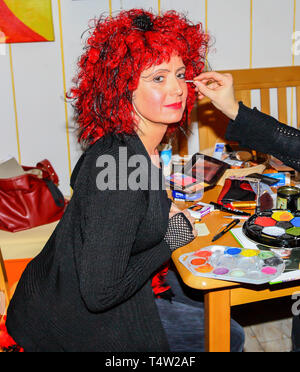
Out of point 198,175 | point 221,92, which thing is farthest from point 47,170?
point 221,92

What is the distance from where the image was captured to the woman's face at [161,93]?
4.22ft

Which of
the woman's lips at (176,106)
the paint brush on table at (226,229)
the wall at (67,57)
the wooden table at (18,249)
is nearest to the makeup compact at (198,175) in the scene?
the paint brush on table at (226,229)

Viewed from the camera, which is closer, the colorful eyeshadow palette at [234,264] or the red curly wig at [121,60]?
the colorful eyeshadow palette at [234,264]

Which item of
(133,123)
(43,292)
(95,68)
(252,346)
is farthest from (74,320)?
(252,346)

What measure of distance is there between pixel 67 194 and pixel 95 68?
4.53 feet

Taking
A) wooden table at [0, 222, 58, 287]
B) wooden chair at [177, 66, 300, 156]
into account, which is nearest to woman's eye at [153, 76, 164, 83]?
wooden table at [0, 222, 58, 287]

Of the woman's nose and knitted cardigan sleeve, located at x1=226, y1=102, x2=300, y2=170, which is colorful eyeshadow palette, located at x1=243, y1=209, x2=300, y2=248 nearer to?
knitted cardigan sleeve, located at x1=226, y1=102, x2=300, y2=170

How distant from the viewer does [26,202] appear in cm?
207

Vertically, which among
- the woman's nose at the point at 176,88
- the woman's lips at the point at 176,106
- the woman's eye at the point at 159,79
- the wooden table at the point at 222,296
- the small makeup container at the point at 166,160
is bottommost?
the wooden table at the point at 222,296

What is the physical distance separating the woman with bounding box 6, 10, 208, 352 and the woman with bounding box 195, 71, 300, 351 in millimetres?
206

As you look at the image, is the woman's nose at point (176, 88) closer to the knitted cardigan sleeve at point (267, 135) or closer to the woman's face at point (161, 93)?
the woman's face at point (161, 93)

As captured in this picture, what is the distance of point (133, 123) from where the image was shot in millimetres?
1325

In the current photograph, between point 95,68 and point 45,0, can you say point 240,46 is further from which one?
point 95,68
